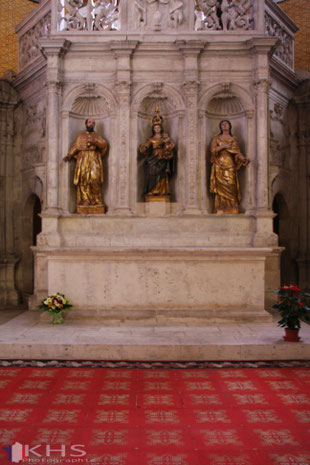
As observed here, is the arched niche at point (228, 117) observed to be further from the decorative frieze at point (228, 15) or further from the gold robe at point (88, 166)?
the gold robe at point (88, 166)

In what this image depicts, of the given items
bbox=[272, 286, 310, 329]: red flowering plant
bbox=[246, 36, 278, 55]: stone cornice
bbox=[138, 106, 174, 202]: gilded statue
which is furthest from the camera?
bbox=[138, 106, 174, 202]: gilded statue

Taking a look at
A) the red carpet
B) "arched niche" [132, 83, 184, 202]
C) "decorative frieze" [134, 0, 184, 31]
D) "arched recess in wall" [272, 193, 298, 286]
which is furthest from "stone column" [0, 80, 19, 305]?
"arched recess in wall" [272, 193, 298, 286]

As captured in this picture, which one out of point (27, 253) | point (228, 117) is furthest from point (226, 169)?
point (27, 253)

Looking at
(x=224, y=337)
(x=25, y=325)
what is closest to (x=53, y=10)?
(x=25, y=325)

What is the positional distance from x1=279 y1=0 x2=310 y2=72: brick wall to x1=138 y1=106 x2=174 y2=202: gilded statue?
18.3ft

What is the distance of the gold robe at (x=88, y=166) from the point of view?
9891mm

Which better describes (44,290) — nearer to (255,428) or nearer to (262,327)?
(262,327)

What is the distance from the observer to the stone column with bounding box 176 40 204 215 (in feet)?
32.0

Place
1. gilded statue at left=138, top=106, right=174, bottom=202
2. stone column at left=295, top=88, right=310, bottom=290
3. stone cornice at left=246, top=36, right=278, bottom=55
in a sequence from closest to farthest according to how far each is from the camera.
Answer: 1. stone cornice at left=246, top=36, right=278, bottom=55
2. gilded statue at left=138, top=106, right=174, bottom=202
3. stone column at left=295, top=88, right=310, bottom=290

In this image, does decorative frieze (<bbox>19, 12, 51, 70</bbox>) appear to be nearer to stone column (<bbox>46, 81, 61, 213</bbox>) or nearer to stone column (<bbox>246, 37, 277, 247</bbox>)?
stone column (<bbox>46, 81, 61, 213</bbox>)

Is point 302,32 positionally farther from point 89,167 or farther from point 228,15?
point 89,167

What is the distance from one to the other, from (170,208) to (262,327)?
3.11 meters

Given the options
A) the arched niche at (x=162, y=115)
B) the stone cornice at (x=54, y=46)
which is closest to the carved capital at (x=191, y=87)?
the arched niche at (x=162, y=115)

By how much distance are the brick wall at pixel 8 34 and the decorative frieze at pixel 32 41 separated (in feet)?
3.43
